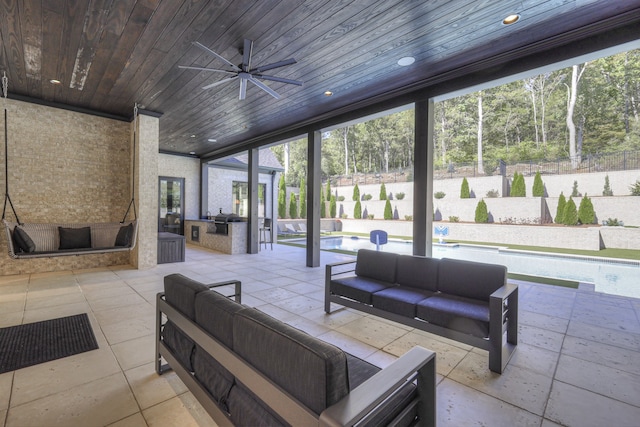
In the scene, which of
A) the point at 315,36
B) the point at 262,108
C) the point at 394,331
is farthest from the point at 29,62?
the point at 394,331

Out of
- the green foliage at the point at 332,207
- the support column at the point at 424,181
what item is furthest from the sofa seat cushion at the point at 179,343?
the green foliage at the point at 332,207

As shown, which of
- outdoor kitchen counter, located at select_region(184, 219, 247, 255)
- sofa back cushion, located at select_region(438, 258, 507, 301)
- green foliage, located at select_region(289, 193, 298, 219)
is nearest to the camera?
sofa back cushion, located at select_region(438, 258, 507, 301)

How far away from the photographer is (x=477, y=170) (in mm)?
15625

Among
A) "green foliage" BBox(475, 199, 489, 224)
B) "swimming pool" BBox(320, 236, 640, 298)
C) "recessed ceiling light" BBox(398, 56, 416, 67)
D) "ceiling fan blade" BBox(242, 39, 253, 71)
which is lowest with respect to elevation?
"swimming pool" BBox(320, 236, 640, 298)

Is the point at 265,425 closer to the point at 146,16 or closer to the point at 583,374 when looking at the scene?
the point at 583,374

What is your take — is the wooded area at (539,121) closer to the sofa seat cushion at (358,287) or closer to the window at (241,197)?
the window at (241,197)

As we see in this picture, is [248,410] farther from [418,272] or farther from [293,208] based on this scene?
[293,208]

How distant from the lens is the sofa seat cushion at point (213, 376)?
1.42 m

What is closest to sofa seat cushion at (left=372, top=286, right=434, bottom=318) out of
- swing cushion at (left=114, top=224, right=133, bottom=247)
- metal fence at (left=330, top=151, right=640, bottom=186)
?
swing cushion at (left=114, top=224, right=133, bottom=247)

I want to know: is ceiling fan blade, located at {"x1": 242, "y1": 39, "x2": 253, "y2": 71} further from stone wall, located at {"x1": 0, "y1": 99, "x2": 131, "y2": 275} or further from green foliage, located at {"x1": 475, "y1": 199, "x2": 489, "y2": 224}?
green foliage, located at {"x1": 475, "y1": 199, "x2": 489, "y2": 224}

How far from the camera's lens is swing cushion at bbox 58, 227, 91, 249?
5.29m

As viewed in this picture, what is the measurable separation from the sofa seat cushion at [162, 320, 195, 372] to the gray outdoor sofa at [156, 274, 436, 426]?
0.01 m

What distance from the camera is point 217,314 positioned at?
59.2 inches

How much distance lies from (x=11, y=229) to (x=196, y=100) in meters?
3.71
